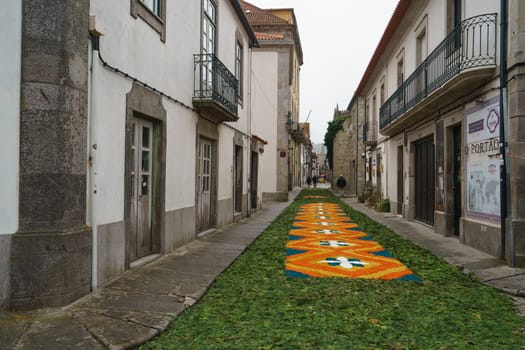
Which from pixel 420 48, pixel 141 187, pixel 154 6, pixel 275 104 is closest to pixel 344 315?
pixel 141 187

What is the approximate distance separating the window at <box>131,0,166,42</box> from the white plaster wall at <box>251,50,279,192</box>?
15.8m

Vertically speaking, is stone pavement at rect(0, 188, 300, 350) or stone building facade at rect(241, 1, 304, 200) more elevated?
stone building facade at rect(241, 1, 304, 200)

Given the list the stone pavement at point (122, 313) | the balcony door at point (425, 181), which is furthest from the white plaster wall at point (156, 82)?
the balcony door at point (425, 181)

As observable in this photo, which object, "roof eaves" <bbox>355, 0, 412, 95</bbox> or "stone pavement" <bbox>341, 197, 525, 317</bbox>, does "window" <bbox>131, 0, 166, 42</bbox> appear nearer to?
"stone pavement" <bbox>341, 197, 525, 317</bbox>

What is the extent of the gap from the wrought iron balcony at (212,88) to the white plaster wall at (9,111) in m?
4.23

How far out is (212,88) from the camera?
797cm

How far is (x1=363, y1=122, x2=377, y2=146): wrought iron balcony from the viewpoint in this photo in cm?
1912

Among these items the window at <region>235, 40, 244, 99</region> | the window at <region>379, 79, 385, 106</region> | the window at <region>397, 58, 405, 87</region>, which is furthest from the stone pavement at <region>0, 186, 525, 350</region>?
the window at <region>379, 79, 385, 106</region>

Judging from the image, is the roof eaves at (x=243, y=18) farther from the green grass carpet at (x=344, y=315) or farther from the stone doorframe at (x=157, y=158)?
the green grass carpet at (x=344, y=315)

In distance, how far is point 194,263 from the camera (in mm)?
5965

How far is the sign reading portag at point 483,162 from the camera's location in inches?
269

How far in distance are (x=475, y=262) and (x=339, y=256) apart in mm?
2055

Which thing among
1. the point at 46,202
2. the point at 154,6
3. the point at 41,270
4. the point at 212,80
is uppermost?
the point at 154,6

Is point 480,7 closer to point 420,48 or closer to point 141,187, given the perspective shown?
point 420,48
